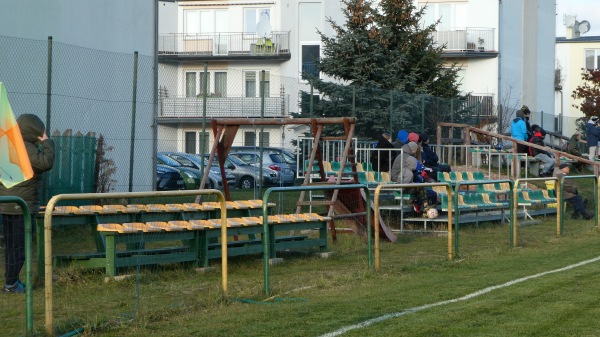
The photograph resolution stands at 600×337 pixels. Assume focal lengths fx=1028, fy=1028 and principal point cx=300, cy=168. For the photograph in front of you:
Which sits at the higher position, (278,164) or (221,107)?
(221,107)

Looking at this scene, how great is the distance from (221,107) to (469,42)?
28.9 metres

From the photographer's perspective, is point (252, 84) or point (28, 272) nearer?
point (28, 272)

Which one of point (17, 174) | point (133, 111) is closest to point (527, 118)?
point (133, 111)

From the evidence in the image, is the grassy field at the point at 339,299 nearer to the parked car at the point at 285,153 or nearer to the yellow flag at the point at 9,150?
the yellow flag at the point at 9,150

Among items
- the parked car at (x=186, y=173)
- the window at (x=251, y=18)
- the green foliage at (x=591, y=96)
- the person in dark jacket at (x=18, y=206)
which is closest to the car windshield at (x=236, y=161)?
the parked car at (x=186, y=173)

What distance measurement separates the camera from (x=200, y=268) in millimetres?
13297

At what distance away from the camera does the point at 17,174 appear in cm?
1009

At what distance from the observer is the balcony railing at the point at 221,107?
74.7ft

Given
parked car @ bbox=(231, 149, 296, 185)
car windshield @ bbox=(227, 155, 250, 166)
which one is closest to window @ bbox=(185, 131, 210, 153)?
parked car @ bbox=(231, 149, 296, 185)

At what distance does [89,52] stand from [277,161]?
38.0 feet

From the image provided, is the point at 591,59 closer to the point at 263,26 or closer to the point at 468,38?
the point at 468,38

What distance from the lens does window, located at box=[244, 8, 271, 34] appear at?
53359mm

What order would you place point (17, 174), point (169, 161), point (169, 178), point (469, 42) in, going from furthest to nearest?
1. point (469, 42)
2. point (169, 178)
3. point (169, 161)
4. point (17, 174)

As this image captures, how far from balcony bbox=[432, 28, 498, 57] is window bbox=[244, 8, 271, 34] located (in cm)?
907
